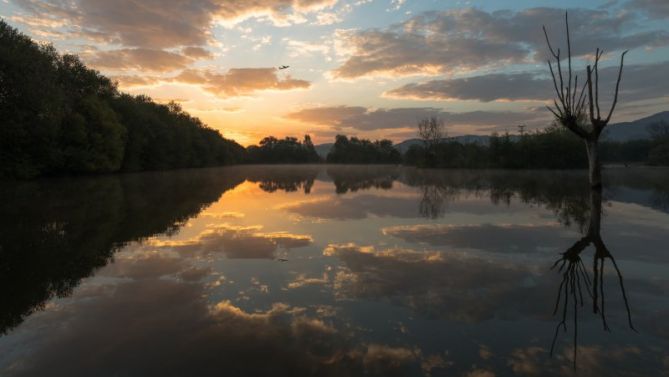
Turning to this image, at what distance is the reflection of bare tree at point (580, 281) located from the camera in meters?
5.26

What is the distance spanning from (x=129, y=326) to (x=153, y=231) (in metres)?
7.15

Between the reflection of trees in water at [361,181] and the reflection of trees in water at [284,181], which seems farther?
the reflection of trees in water at [361,181]

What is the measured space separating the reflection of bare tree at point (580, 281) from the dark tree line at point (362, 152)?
145 meters

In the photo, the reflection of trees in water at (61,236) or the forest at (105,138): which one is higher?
the forest at (105,138)

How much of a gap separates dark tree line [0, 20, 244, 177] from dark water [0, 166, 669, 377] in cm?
2596

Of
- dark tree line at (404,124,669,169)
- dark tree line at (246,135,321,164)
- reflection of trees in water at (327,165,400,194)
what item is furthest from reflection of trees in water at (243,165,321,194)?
dark tree line at (246,135,321,164)

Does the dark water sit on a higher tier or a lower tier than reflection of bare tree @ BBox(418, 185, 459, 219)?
higher

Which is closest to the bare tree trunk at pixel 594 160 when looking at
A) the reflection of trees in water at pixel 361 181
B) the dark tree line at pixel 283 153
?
the reflection of trees in water at pixel 361 181

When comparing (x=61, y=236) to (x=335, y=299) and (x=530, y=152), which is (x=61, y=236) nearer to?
(x=335, y=299)

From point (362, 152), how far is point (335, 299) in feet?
517

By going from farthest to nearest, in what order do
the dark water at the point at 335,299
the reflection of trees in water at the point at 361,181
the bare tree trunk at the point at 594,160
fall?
the reflection of trees in water at the point at 361,181, the bare tree trunk at the point at 594,160, the dark water at the point at 335,299

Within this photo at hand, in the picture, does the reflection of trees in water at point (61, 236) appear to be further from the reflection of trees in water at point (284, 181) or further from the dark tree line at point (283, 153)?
the dark tree line at point (283, 153)

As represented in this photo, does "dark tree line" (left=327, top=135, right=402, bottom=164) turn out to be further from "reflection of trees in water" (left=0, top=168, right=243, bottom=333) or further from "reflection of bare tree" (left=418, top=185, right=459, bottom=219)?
"reflection of trees in water" (left=0, top=168, right=243, bottom=333)

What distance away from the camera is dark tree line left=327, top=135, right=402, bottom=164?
158 meters
